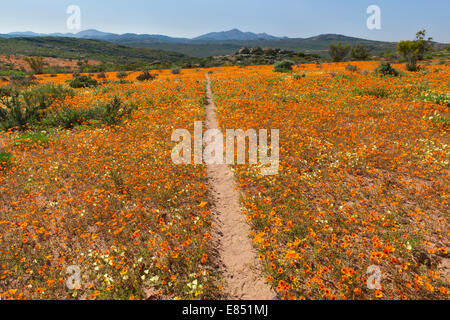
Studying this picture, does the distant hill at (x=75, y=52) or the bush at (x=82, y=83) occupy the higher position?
the distant hill at (x=75, y=52)

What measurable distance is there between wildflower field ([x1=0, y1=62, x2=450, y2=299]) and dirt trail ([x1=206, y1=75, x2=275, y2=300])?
0.19 meters

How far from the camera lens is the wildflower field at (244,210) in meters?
3.95

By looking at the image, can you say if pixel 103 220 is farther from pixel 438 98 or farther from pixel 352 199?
pixel 438 98

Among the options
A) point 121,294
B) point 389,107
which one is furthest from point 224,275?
point 389,107

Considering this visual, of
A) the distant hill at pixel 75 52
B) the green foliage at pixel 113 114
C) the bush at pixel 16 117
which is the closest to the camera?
the bush at pixel 16 117

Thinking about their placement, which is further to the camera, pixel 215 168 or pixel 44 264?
pixel 215 168

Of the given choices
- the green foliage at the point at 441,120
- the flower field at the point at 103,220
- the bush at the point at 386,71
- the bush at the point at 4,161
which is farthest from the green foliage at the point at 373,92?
the bush at the point at 4,161

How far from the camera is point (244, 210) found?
5738 mm

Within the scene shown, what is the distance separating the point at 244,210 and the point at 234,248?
116cm

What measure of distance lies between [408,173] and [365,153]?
1.37m

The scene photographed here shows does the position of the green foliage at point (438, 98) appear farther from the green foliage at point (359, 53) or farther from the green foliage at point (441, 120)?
the green foliage at point (359, 53)

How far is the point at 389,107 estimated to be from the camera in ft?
40.5

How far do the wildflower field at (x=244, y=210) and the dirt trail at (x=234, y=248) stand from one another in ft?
0.62
